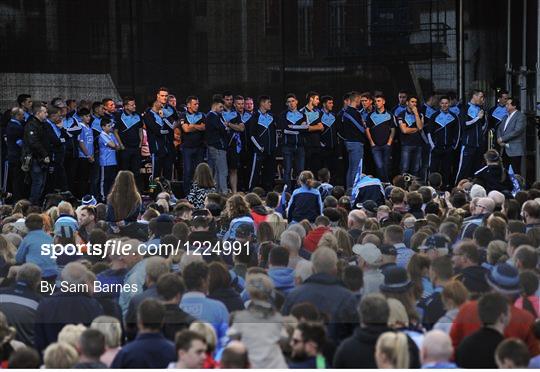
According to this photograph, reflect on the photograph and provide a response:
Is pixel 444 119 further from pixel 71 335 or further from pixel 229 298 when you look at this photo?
pixel 71 335

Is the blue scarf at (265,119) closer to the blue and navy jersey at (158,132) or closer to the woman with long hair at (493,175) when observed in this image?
the blue and navy jersey at (158,132)

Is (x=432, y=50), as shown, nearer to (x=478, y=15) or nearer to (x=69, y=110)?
(x=478, y=15)

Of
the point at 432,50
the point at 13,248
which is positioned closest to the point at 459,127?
the point at 432,50

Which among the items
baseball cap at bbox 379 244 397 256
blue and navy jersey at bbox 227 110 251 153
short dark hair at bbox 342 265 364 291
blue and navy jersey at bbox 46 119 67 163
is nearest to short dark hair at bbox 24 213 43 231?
baseball cap at bbox 379 244 397 256

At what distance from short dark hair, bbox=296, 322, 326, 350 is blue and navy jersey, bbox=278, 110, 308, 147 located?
11308mm

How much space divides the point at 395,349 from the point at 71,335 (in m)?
1.67

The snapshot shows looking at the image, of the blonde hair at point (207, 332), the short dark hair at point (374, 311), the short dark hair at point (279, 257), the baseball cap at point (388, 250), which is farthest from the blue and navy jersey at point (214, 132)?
the short dark hair at point (374, 311)

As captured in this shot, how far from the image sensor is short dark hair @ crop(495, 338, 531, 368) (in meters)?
5.84

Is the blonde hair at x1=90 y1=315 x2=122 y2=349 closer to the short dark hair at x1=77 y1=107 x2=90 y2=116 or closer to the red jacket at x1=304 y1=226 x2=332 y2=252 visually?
the red jacket at x1=304 y1=226 x2=332 y2=252

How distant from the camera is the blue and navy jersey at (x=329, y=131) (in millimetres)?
18109

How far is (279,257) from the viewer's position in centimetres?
809

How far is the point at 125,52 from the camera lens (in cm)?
2081

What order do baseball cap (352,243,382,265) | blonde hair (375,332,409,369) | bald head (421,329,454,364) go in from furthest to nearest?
baseball cap (352,243,382,265) < bald head (421,329,454,364) < blonde hair (375,332,409,369)

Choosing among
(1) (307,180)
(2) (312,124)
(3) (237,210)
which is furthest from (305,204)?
(2) (312,124)
